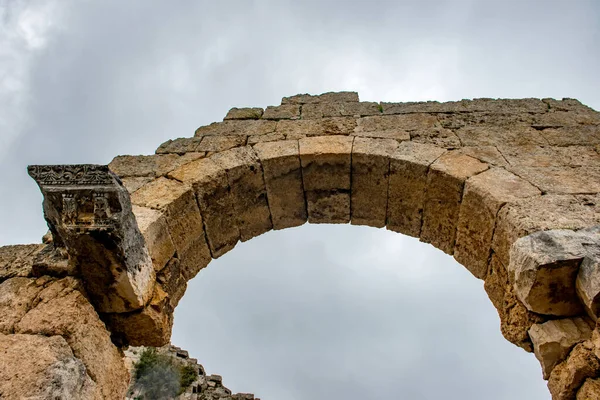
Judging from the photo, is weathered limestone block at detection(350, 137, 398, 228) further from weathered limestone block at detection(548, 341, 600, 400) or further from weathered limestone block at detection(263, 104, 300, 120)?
weathered limestone block at detection(548, 341, 600, 400)

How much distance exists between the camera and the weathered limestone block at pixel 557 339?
2.40 metres

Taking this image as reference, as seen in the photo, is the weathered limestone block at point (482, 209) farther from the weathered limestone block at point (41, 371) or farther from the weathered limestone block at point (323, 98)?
the weathered limestone block at point (41, 371)

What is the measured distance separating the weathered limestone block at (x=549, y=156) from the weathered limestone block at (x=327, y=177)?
52.8 inches

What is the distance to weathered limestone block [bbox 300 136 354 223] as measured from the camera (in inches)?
153

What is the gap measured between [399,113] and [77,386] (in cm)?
360

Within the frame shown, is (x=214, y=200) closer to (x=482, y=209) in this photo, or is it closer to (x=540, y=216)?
(x=482, y=209)

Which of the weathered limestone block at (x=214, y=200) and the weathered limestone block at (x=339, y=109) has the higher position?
the weathered limestone block at (x=339, y=109)

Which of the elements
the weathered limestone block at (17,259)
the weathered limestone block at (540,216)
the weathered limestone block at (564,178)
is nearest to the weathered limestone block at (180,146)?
the weathered limestone block at (17,259)

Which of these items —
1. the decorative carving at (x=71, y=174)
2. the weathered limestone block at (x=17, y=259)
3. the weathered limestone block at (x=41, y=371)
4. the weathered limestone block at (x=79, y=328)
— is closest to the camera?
the weathered limestone block at (x=41, y=371)

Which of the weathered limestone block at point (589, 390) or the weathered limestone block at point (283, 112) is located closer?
the weathered limestone block at point (589, 390)

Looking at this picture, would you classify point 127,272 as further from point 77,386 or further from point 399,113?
point 399,113

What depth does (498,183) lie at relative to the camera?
10.8ft

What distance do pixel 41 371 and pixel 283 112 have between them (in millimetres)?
3315

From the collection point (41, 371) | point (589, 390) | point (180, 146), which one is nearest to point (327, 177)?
point (180, 146)
